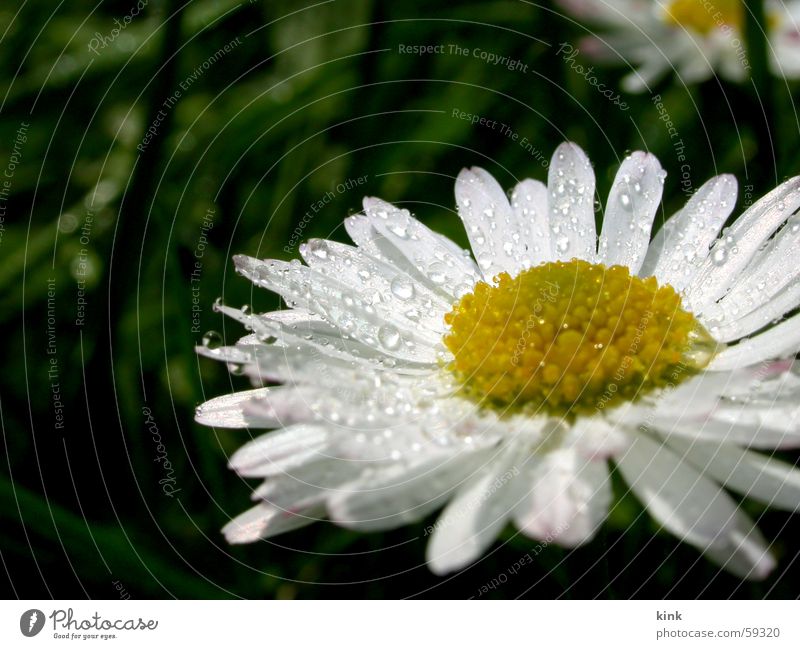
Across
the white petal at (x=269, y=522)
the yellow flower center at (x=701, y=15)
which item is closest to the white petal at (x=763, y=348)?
the white petal at (x=269, y=522)

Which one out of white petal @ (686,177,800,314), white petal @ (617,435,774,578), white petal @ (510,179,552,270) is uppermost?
white petal @ (510,179,552,270)

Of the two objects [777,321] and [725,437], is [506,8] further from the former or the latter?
[725,437]

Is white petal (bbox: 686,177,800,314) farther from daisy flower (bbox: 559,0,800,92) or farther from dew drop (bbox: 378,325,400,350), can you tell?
daisy flower (bbox: 559,0,800,92)

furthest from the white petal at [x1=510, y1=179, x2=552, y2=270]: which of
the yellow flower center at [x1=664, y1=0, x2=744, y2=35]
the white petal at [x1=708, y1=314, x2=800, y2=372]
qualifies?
the yellow flower center at [x1=664, y1=0, x2=744, y2=35]

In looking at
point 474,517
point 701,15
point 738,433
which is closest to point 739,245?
point 738,433

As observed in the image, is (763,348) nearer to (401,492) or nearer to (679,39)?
(401,492)

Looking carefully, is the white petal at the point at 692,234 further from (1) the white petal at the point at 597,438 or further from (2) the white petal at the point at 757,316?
(1) the white petal at the point at 597,438
